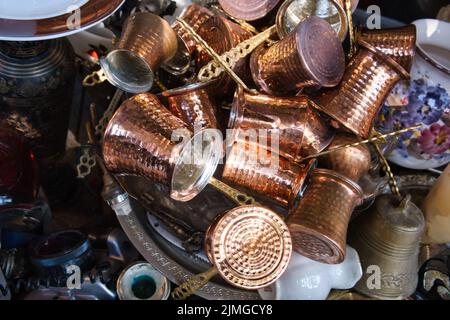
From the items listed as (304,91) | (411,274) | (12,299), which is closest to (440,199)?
(411,274)

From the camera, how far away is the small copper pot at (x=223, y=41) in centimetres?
72

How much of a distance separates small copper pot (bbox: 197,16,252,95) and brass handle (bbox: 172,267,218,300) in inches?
9.5

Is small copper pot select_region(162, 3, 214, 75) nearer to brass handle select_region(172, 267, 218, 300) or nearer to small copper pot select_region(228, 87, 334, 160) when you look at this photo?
small copper pot select_region(228, 87, 334, 160)

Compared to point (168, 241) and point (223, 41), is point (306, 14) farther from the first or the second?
point (168, 241)

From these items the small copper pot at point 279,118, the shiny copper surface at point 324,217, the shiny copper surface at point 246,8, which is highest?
the shiny copper surface at point 246,8

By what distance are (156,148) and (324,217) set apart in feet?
0.69

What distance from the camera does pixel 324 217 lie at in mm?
634

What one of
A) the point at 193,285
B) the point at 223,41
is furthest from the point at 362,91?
the point at 193,285

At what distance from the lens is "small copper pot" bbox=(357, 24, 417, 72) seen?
2.37 ft

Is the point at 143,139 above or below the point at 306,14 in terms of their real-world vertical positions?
below

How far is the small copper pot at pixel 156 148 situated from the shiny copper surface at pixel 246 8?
0.20 meters

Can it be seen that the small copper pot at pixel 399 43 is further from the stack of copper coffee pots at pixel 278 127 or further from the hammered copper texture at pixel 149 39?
the hammered copper texture at pixel 149 39

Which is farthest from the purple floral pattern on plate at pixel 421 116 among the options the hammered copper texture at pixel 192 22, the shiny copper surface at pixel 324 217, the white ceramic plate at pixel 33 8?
the white ceramic plate at pixel 33 8
